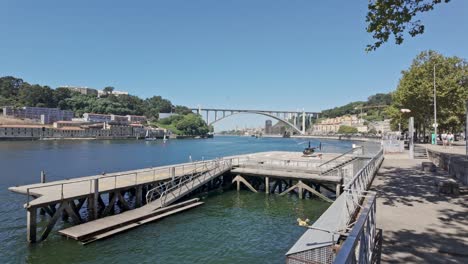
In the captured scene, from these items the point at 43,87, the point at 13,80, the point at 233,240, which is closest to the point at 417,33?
the point at 233,240

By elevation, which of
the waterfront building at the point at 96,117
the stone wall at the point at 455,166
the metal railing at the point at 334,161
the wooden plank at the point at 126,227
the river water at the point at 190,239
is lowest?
the river water at the point at 190,239

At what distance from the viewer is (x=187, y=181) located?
23562 millimetres

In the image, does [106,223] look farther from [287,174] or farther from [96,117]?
[96,117]

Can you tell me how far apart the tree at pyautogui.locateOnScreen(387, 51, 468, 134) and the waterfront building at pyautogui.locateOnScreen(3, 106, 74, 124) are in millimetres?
150203

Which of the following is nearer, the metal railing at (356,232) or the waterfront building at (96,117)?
the metal railing at (356,232)

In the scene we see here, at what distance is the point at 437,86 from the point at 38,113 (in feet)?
537

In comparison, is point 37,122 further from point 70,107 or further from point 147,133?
point 147,133

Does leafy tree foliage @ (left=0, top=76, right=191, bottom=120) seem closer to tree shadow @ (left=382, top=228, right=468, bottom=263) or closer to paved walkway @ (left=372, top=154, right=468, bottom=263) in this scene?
paved walkway @ (left=372, top=154, right=468, bottom=263)

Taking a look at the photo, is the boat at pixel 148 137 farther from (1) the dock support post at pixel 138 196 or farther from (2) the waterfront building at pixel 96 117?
(1) the dock support post at pixel 138 196

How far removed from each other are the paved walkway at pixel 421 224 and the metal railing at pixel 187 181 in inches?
481

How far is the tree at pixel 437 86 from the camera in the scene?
4231 centimetres

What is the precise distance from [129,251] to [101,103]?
191m

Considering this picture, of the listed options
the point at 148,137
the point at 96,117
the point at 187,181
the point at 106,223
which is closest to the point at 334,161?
the point at 187,181

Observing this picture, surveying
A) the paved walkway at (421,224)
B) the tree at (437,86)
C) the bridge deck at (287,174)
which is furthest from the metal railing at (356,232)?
the tree at (437,86)
